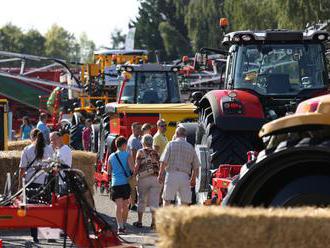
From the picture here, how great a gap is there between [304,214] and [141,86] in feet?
59.4

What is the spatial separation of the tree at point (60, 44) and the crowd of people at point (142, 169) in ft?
371

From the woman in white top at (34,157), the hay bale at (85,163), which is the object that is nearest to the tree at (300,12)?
A: the hay bale at (85,163)

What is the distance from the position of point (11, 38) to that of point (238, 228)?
115314 mm

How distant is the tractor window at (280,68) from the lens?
15359 mm

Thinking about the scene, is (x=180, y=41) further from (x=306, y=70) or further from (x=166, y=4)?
(x=306, y=70)

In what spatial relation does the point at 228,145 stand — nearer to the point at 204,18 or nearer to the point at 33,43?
the point at 204,18

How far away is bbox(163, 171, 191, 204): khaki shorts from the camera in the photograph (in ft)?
51.1

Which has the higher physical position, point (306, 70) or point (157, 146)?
point (306, 70)

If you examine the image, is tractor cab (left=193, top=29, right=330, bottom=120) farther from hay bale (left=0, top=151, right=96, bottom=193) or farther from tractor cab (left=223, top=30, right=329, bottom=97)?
hay bale (left=0, top=151, right=96, bottom=193)

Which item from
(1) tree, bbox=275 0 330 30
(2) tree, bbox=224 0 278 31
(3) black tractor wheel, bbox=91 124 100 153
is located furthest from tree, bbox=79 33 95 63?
(3) black tractor wheel, bbox=91 124 100 153

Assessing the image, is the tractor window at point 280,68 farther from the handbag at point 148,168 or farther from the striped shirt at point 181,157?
the handbag at point 148,168

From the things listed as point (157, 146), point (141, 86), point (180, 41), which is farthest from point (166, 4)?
point (157, 146)

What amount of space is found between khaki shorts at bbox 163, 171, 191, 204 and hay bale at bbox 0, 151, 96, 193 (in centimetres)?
244

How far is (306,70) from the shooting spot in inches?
618
